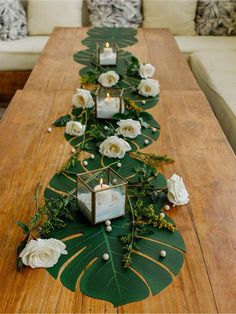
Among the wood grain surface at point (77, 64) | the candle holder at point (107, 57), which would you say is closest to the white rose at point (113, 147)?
the wood grain surface at point (77, 64)

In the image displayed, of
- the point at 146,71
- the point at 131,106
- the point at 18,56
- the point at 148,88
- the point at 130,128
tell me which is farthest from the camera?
the point at 18,56

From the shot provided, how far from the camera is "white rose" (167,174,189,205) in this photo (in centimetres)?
136

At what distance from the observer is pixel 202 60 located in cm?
332

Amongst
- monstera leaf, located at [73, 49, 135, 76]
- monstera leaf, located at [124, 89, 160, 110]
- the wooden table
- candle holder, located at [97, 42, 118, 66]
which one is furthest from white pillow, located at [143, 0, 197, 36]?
monstera leaf, located at [124, 89, 160, 110]

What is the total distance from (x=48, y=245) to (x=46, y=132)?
2.59 ft

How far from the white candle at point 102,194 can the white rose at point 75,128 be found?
0.58 metres

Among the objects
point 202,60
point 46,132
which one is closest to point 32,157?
point 46,132

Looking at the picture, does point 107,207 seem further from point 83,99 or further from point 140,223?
point 83,99

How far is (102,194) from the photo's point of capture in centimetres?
122

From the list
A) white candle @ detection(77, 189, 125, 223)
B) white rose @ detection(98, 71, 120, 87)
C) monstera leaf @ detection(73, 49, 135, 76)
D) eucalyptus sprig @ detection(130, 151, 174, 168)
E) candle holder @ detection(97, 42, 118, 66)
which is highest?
white candle @ detection(77, 189, 125, 223)

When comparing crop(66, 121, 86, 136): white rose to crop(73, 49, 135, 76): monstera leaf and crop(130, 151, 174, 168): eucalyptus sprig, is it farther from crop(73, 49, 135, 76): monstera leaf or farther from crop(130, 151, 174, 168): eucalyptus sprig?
crop(73, 49, 135, 76): monstera leaf

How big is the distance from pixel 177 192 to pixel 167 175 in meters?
0.19

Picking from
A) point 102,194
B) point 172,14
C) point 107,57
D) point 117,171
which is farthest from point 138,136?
point 172,14

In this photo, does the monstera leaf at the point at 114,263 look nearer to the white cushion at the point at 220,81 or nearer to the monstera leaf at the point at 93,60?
the white cushion at the point at 220,81
